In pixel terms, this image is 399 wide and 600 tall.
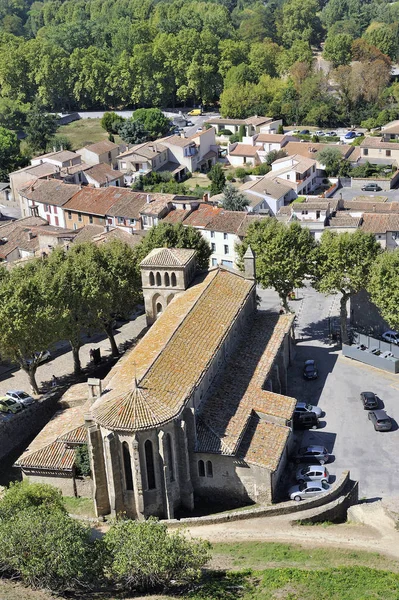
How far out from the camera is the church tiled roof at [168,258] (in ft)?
209

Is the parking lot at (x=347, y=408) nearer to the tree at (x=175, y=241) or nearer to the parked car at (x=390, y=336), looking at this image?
the parked car at (x=390, y=336)

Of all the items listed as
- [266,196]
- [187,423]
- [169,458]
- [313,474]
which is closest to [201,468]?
[169,458]

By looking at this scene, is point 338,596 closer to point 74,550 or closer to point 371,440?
point 74,550

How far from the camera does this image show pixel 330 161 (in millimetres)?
123938

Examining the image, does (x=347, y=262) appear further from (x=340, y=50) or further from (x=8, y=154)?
(x=340, y=50)

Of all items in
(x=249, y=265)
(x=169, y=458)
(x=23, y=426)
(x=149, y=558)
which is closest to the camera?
(x=149, y=558)

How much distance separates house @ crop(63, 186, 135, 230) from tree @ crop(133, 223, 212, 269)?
2753 cm

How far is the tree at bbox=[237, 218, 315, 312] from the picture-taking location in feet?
232

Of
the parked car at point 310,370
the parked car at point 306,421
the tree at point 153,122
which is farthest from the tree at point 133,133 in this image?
the parked car at point 306,421

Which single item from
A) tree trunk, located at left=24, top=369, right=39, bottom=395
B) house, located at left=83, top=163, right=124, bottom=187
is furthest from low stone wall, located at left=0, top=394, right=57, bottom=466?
house, located at left=83, top=163, right=124, bottom=187

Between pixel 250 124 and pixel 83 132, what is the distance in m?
35.6

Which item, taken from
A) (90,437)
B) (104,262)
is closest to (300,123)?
(104,262)

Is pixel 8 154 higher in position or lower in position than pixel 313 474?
lower

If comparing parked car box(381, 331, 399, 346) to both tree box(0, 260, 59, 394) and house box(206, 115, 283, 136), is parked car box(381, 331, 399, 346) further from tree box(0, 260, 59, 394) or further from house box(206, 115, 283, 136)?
house box(206, 115, 283, 136)
